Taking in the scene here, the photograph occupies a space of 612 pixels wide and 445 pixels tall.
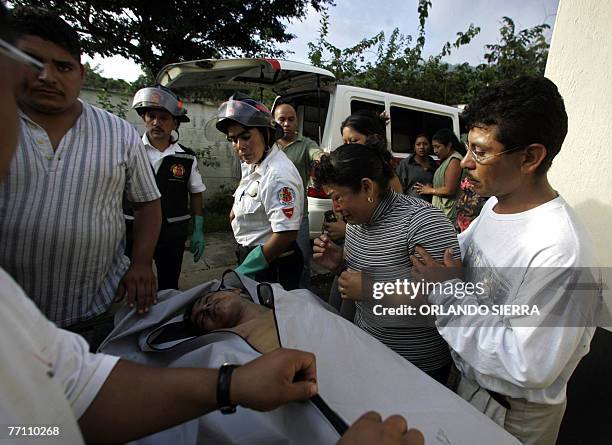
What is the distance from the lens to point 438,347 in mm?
1500

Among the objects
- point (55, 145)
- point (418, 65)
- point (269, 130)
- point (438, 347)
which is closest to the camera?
point (55, 145)

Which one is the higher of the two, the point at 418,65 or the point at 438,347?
the point at 418,65

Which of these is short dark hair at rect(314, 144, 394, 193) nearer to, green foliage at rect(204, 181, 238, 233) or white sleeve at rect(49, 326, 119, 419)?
white sleeve at rect(49, 326, 119, 419)

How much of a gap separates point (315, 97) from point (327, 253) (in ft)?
11.4

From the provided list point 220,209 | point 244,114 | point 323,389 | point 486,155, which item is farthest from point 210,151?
point 323,389

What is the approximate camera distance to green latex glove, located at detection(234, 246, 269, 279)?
6.60 ft

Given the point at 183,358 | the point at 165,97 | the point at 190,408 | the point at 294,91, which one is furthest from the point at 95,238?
the point at 294,91

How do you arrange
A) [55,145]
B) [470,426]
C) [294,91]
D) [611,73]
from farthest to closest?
[294,91]
[611,73]
[55,145]
[470,426]

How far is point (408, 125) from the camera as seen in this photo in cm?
533

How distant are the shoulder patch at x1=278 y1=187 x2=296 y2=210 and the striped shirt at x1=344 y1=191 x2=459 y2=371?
560 millimetres

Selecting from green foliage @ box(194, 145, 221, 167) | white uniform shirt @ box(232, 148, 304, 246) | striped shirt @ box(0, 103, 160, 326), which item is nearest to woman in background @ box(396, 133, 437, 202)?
white uniform shirt @ box(232, 148, 304, 246)

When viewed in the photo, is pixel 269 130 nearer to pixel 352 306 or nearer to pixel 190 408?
pixel 352 306

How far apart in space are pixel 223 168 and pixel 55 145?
23.1ft

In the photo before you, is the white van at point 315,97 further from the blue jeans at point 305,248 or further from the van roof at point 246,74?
the blue jeans at point 305,248
